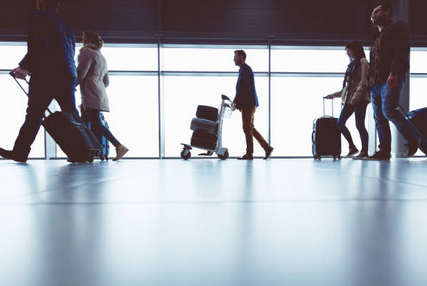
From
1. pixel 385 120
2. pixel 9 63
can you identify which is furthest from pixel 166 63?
pixel 385 120

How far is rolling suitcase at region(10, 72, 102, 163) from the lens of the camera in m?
2.88

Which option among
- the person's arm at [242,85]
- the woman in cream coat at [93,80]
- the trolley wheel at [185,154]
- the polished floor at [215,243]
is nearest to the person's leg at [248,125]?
the person's arm at [242,85]

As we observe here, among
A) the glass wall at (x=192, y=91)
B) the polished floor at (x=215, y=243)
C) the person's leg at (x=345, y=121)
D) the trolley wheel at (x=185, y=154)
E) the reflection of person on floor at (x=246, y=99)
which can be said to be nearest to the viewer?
the polished floor at (x=215, y=243)

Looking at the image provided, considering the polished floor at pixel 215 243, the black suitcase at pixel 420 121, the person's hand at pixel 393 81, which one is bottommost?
the polished floor at pixel 215 243

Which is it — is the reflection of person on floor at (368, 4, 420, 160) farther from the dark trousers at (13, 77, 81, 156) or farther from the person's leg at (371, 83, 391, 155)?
the dark trousers at (13, 77, 81, 156)

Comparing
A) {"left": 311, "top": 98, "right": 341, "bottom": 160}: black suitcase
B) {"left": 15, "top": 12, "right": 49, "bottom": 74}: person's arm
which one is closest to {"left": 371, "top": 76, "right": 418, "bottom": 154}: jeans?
{"left": 311, "top": 98, "right": 341, "bottom": 160}: black suitcase

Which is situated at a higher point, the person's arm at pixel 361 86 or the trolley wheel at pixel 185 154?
the person's arm at pixel 361 86

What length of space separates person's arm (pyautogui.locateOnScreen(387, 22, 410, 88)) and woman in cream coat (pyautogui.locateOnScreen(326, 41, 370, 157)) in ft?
2.88

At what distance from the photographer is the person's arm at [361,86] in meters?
4.01

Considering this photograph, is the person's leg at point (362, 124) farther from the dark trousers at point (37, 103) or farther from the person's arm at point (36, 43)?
the person's arm at point (36, 43)

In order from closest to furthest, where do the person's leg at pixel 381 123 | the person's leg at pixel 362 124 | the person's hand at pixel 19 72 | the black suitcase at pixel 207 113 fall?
the person's hand at pixel 19 72
the person's leg at pixel 381 123
the person's leg at pixel 362 124
the black suitcase at pixel 207 113

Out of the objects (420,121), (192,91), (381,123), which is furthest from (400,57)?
(192,91)

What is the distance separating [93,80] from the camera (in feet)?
11.6

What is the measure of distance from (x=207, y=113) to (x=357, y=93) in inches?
83.2
